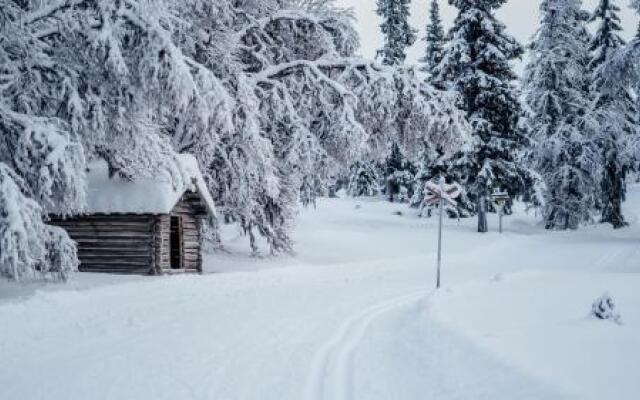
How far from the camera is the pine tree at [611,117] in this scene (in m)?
34.6

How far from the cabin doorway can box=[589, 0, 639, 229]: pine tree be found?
24.7 metres

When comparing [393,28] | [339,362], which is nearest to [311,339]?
[339,362]

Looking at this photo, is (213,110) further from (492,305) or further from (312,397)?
(312,397)

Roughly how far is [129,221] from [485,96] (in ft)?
74.1

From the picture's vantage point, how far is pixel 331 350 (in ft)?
27.5

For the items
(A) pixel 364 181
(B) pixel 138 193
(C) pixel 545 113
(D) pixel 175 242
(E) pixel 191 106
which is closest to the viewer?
(E) pixel 191 106

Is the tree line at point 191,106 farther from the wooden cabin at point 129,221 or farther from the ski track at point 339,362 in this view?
the ski track at point 339,362

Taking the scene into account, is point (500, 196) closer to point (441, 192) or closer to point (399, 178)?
point (441, 192)

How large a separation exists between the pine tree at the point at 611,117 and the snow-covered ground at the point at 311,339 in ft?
67.8

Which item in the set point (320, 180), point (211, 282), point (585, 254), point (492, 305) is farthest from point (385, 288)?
point (585, 254)

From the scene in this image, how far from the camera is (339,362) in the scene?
7.65 meters

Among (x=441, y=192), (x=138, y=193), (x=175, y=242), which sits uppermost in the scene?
(x=441, y=192)

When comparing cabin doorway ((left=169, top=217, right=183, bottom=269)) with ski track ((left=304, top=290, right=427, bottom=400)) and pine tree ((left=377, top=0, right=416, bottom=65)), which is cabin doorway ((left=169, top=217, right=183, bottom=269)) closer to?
ski track ((left=304, top=290, right=427, bottom=400))

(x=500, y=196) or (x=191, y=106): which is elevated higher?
(x=191, y=106)
